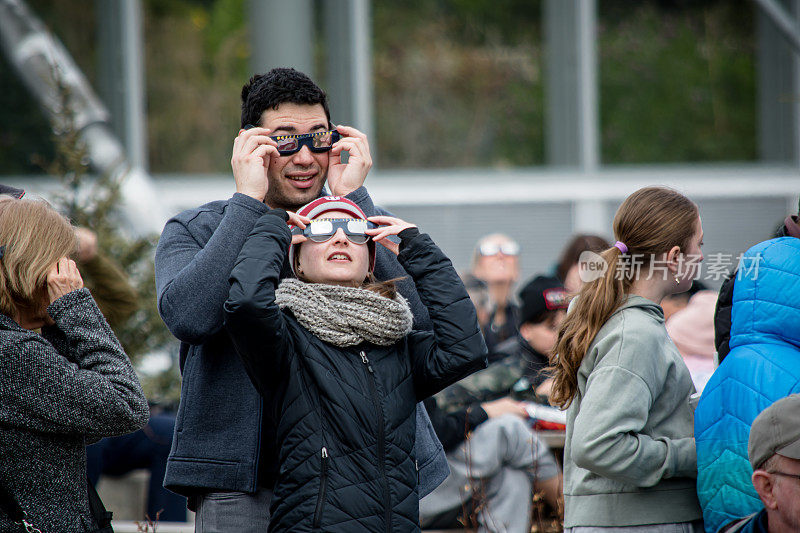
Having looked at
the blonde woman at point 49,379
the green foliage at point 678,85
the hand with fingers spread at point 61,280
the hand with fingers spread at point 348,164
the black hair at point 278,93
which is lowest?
the blonde woman at point 49,379

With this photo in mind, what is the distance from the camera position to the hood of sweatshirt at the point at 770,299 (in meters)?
2.90

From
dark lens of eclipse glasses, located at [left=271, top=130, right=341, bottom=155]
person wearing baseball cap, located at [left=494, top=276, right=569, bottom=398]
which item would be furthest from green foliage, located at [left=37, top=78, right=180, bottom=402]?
dark lens of eclipse glasses, located at [left=271, top=130, right=341, bottom=155]

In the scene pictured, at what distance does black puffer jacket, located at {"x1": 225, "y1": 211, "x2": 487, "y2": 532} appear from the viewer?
263cm

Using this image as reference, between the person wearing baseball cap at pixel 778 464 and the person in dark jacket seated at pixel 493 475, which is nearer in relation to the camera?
the person wearing baseball cap at pixel 778 464

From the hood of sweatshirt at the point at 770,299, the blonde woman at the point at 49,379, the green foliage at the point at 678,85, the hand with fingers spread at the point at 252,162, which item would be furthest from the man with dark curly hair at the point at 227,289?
the green foliage at the point at 678,85

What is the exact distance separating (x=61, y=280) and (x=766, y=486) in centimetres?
211

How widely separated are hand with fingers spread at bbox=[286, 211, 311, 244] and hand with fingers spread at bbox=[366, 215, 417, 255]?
0.67 ft

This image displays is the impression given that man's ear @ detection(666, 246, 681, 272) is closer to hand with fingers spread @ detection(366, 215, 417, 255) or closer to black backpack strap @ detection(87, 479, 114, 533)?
hand with fingers spread @ detection(366, 215, 417, 255)

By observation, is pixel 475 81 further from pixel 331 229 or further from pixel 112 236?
pixel 331 229

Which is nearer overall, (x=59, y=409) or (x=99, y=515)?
(x=59, y=409)

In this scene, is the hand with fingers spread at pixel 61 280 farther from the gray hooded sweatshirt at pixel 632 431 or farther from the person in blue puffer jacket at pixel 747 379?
the person in blue puffer jacket at pixel 747 379

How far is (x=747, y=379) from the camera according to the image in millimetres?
2852

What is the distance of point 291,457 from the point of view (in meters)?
2.67

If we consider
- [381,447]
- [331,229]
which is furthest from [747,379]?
[331,229]
